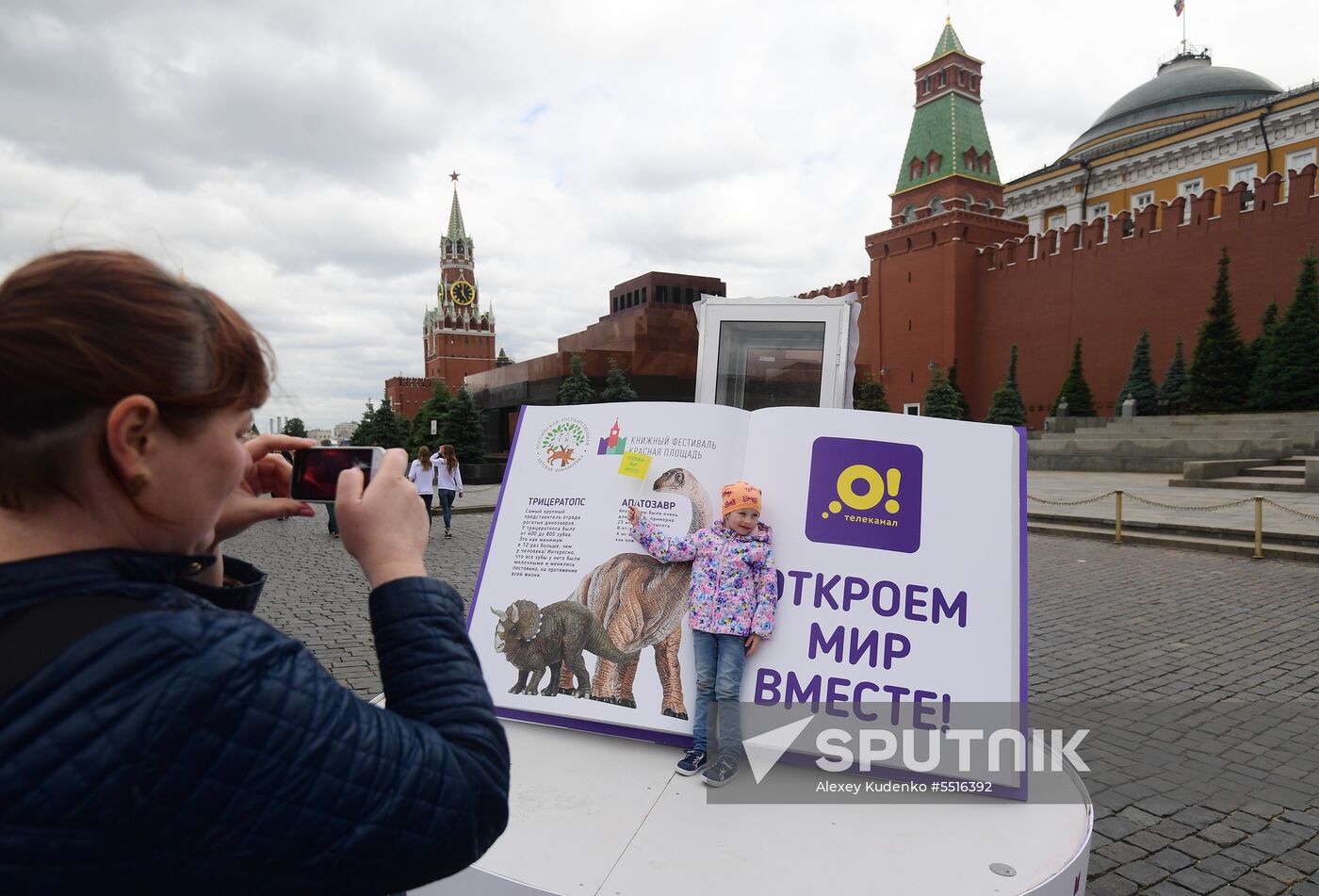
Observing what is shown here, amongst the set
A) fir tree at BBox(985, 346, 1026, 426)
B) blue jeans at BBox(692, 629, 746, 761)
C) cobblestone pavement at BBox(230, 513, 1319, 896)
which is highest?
fir tree at BBox(985, 346, 1026, 426)

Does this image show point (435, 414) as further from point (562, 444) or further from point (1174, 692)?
point (1174, 692)

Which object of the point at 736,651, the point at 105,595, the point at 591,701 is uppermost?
the point at 105,595

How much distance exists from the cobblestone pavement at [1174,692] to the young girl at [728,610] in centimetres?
161

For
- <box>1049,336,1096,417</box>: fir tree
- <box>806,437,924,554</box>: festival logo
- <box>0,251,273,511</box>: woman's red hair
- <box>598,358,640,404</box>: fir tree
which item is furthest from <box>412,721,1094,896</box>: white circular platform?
<box>1049,336,1096,417</box>: fir tree

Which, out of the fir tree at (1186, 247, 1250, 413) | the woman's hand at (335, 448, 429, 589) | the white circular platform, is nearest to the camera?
the woman's hand at (335, 448, 429, 589)

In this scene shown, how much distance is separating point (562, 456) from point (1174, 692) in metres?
4.62

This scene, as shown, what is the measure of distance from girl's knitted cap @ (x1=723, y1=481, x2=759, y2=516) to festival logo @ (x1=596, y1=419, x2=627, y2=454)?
0.67 metres

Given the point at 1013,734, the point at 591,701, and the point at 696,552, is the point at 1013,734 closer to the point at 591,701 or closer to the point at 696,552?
the point at 696,552

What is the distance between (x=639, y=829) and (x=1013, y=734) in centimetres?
152

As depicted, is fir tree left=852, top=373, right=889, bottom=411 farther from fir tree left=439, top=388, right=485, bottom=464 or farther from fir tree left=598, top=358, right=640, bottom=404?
fir tree left=439, top=388, right=485, bottom=464

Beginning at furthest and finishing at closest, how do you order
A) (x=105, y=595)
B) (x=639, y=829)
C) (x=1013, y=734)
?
(x=1013, y=734) → (x=639, y=829) → (x=105, y=595)

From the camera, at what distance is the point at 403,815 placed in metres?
0.92

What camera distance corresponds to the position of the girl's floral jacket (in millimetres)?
3334

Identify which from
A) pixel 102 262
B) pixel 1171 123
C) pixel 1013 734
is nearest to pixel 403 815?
pixel 102 262
